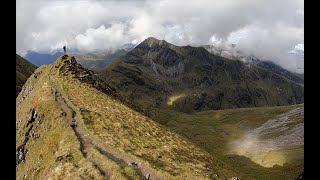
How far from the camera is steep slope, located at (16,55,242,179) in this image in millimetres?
48938

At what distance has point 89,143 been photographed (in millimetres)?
57594

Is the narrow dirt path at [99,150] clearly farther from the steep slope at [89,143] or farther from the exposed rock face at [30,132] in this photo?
the exposed rock face at [30,132]

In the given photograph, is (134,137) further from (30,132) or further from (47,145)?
(30,132)

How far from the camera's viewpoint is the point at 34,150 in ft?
221

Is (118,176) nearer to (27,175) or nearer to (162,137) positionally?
(27,175)

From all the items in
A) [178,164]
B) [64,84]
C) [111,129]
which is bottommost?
[178,164]

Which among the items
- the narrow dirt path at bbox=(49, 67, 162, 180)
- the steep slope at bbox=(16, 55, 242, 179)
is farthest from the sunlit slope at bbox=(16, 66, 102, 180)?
the narrow dirt path at bbox=(49, 67, 162, 180)

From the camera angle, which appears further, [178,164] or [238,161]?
[238,161]

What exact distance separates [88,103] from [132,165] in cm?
3854

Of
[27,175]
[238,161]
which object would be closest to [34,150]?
[27,175]

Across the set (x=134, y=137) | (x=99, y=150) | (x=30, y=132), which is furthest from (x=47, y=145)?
(x=134, y=137)

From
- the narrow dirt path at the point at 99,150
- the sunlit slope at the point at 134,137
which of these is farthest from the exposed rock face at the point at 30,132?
the sunlit slope at the point at 134,137

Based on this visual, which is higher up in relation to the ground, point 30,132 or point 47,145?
point 30,132
